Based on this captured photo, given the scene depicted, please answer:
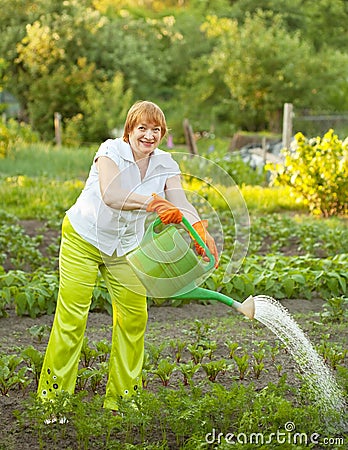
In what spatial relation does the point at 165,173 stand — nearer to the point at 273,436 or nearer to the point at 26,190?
the point at 273,436

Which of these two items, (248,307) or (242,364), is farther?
(242,364)

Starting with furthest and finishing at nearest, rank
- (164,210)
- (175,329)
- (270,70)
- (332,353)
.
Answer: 1. (270,70)
2. (175,329)
3. (332,353)
4. (164,210)

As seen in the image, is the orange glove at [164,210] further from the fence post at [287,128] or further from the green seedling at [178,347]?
the fence post at [287,128]

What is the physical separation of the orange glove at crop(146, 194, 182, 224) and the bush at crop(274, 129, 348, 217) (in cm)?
587

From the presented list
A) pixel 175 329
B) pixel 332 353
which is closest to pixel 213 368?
pixel 332 353

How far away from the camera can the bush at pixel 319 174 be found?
9.00 meters

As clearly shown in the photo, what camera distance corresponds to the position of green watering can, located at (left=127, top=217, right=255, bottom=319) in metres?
3.46

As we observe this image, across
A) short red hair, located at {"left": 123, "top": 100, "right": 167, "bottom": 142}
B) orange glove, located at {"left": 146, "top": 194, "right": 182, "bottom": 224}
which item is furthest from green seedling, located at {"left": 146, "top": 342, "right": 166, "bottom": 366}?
short red hair, located at {"left": 123, "top": 100, "right": 167, "bottom": 142}

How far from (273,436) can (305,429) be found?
209 millimetres

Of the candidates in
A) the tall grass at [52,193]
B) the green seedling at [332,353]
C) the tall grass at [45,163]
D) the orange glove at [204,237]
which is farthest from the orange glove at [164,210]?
the tall grass at [45,163]

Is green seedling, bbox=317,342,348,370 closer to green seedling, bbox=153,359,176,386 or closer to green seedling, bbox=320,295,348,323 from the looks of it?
green seedling, bbox=320,295,348,323

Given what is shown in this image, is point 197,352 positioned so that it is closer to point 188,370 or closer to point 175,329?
point 188,370

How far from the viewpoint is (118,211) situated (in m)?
3.49

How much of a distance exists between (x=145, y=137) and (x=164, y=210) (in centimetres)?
37
